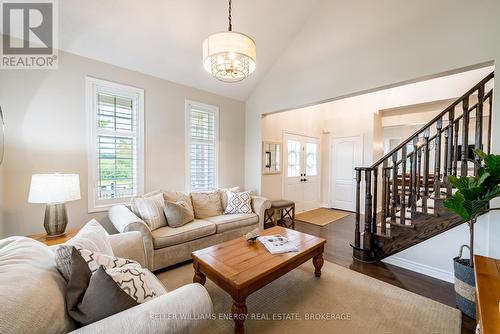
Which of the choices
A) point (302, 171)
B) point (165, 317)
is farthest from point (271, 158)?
point (165, 317)

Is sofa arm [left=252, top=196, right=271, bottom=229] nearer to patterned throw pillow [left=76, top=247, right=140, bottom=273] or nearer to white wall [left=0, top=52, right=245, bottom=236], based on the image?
white wall [left=0, top=52, right=245, bottom=236]

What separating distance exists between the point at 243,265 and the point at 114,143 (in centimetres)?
254

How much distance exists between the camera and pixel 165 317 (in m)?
0.97

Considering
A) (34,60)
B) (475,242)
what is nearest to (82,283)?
(34,60)

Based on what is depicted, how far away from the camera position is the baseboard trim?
7.81 feet

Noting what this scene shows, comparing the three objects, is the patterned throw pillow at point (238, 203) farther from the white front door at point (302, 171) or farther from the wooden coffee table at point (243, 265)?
the white front door at point (302, 171)

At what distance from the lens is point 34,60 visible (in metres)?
2.44

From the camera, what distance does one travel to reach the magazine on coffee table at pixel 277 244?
205 cm

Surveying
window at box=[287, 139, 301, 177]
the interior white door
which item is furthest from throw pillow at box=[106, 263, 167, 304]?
the interior white door

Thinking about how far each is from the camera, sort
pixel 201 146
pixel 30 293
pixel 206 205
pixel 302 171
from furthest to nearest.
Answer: pixel 302 171, pixel 201 146, pixel 206 205, pixel 30 293

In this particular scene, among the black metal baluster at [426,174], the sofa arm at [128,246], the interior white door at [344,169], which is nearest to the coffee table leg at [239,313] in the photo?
the sofa arm at [128,246]

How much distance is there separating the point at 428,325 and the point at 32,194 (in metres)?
3.69

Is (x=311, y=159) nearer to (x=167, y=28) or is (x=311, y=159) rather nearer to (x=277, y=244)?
(x=277, y=244)

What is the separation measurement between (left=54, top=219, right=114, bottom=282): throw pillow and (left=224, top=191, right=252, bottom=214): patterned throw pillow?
205 centimetres
